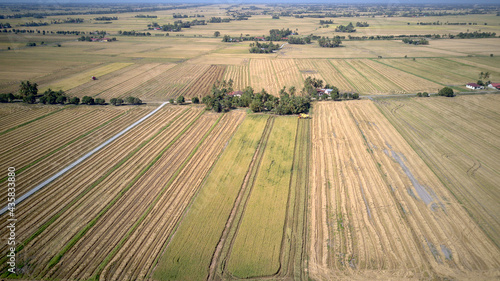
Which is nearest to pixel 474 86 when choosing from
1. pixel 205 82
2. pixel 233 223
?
pixel 205 82

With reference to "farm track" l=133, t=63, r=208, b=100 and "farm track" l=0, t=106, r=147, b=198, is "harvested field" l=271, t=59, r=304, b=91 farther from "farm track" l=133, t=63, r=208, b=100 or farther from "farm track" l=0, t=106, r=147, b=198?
"farm track" l=0, t=106, r=147, b=198

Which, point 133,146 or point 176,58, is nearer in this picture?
point 133,146

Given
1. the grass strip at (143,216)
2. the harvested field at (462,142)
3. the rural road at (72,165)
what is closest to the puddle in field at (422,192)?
the harvested field at (462,142)

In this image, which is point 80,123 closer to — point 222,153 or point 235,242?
point 222,153

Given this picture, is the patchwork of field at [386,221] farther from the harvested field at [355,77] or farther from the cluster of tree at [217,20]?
the cluster of tree at [217,20]

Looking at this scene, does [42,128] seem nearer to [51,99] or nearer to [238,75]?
[51,99]

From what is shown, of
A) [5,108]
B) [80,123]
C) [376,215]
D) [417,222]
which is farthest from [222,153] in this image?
[5,108]

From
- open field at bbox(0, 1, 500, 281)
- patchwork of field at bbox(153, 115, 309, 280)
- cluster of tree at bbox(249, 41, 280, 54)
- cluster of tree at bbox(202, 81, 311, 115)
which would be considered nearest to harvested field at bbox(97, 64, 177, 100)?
open field at bbox(0, 1, 500, 281)
